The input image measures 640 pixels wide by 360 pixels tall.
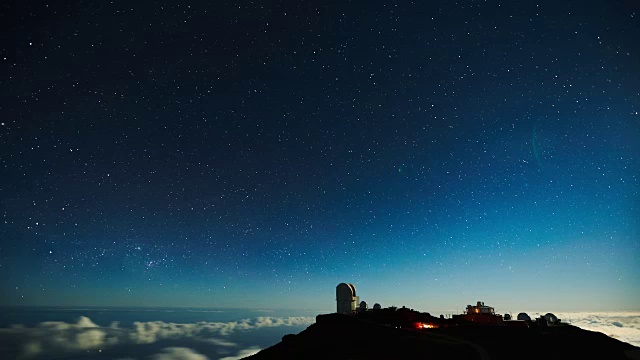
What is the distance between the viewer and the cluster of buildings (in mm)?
40406

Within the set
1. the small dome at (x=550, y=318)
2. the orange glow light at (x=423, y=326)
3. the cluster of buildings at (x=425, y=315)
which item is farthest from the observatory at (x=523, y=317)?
the orange glow light at (x=423, y=326)

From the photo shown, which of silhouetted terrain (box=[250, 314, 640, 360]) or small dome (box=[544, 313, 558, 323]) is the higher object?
silhouetted terrain (box=[250, 314, 640, 360])

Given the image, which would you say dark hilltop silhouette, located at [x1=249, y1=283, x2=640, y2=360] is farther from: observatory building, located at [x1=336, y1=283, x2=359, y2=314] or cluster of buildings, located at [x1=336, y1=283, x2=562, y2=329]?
observatory building, located at [x1=336, y1=283, x2=359, y2=314]

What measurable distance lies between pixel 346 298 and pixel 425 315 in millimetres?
10229

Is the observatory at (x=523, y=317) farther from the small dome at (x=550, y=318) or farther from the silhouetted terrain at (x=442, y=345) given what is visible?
the silhouetted terrain at (x=442, y=345)

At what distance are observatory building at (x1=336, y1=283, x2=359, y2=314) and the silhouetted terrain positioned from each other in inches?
535

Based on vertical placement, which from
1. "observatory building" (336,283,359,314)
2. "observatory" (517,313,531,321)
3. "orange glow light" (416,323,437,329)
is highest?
"observatory building" (336,283,359,314)

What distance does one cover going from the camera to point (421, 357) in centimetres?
2128

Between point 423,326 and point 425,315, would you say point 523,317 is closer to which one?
point 425,315

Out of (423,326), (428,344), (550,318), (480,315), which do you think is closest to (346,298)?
(423,326)

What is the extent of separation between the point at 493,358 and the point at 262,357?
1467 cm

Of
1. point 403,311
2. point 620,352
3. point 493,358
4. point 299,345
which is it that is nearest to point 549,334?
point 620,352

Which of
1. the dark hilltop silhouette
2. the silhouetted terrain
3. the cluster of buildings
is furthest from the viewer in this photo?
the cluster of buildings

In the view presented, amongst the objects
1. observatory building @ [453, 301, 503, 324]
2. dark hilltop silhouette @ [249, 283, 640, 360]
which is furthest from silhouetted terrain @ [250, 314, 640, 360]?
observatory building @ [453, 301, 503, 324]
